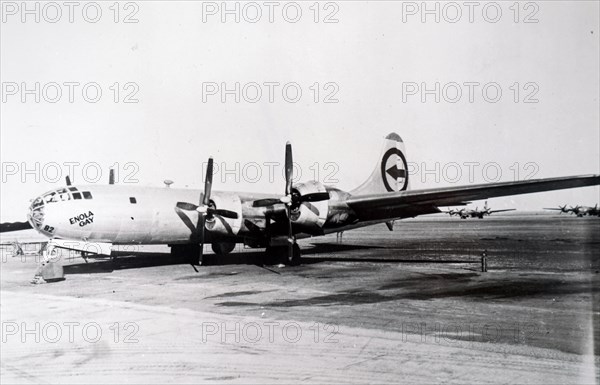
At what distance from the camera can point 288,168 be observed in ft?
61.0

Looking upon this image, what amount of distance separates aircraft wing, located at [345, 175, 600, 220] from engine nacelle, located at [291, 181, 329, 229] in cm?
134

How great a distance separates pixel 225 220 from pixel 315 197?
3.56 m

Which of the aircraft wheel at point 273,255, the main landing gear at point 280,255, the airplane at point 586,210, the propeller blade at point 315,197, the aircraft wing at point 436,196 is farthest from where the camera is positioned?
the airplane at point 586,210

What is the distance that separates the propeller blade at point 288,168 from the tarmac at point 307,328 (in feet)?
12.1

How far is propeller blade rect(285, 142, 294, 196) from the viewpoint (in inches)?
716

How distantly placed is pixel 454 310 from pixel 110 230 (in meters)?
11.7

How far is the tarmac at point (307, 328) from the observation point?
6.31 metres

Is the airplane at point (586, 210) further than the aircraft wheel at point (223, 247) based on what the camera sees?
Yes

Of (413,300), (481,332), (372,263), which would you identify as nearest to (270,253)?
(372,263)

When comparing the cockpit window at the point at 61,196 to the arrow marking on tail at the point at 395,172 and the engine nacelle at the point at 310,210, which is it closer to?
the engine nacelle at the point at 310,210

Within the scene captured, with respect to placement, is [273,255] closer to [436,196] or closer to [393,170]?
[436,196]

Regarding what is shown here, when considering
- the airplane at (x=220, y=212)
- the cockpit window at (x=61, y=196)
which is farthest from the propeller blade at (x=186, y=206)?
the cockpit window at (x=61, y=196)

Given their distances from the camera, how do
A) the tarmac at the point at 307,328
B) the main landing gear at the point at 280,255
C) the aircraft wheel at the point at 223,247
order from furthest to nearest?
the aircraft wheel at the point at 223,247, the main landing gear at the point at 280,255, the tarmac at the point at 307,328

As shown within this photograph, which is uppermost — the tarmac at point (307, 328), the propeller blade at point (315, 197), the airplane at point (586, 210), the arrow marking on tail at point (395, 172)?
the arrow marking on tail at point (395, 172)
